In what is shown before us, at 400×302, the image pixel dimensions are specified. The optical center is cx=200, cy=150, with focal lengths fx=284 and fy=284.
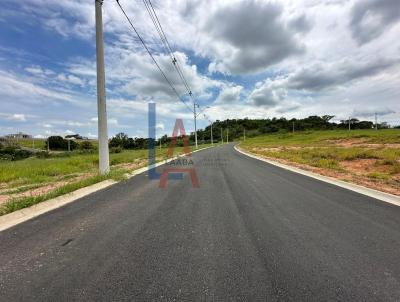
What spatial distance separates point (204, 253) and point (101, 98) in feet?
32.6

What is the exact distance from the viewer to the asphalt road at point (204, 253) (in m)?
2.96

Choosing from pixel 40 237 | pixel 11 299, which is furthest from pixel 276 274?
pixel 40 237

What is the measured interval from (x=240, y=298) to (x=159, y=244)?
173cm

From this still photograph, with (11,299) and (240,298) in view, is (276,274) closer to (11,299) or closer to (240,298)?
(240,298)

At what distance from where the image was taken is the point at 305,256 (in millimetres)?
3842

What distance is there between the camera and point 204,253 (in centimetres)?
392

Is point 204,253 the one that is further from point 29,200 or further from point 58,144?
point 58,144

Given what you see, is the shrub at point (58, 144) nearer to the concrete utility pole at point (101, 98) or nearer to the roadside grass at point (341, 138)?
the roadside grass at point (341, 138)

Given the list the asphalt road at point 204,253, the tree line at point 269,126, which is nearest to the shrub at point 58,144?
the tree line at point 269,126

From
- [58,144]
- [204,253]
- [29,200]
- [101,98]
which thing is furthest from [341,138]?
[58,144]

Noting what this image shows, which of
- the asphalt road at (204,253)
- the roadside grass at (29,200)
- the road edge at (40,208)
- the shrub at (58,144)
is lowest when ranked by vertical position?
the asphalt road at (204,253)

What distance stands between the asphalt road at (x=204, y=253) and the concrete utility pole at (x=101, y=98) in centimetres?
544

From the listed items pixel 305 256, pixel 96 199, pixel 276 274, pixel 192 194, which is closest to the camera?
pixel 276 274

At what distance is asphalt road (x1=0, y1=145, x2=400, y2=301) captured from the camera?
9.71 feet
